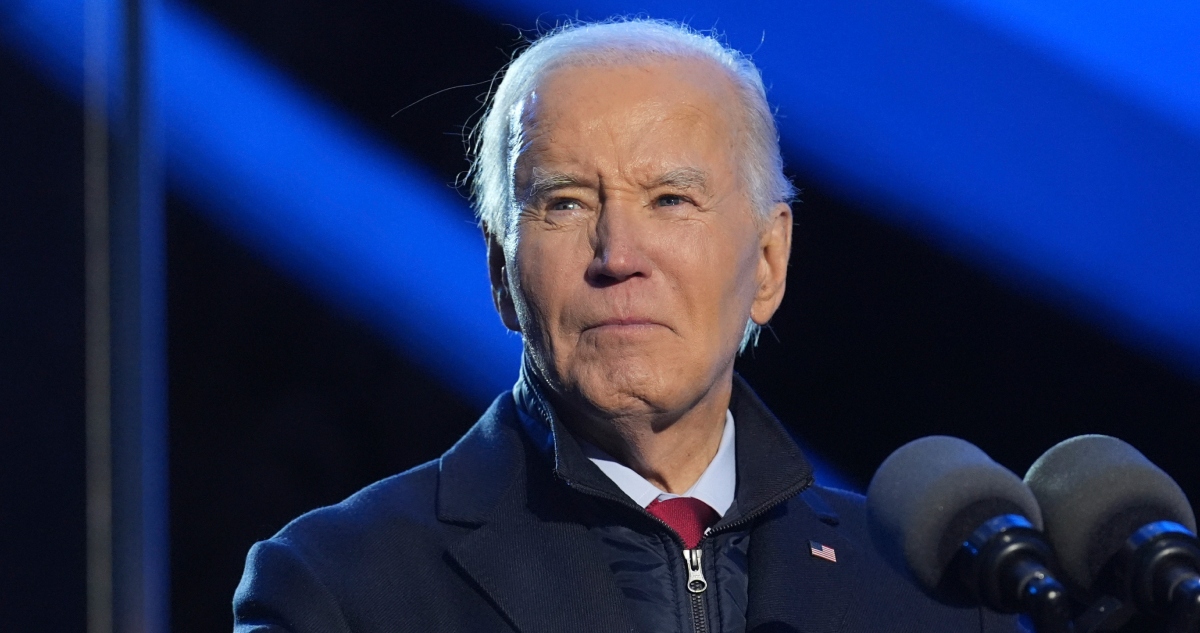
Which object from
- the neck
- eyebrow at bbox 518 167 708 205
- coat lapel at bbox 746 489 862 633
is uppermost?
eyebrow at bbox 518 167 708 205

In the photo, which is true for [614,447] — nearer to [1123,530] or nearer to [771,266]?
[771,266]

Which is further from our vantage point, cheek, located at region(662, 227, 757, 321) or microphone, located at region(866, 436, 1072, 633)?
cheek, located at region(662, 227, 757, 321)

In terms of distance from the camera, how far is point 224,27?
2.97 meters

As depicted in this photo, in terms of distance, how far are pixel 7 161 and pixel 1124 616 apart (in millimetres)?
2200

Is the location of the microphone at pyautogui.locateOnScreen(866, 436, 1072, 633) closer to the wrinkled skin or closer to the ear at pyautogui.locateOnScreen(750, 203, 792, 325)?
the wrinkled skin

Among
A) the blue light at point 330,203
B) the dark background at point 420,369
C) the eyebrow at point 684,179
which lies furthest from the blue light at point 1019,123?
the eyebrow at point 684,179

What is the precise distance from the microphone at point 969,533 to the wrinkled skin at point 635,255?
62 cm

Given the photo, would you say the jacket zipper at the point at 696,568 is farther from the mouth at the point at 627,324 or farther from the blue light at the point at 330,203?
the blue light at the point at 330,203

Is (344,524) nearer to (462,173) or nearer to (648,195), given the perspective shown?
(648,195)

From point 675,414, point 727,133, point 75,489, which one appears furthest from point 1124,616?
point 75,489

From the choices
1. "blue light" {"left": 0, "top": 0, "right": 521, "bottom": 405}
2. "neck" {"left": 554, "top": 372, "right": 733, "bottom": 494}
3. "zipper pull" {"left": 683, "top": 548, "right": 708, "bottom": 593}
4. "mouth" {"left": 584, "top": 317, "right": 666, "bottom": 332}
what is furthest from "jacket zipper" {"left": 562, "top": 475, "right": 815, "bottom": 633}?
"blue light" {"left": 0, "top": 0, "right": 521, "bottom": 405}

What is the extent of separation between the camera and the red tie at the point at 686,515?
1974 mm

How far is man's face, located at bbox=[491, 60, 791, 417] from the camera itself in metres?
1.88

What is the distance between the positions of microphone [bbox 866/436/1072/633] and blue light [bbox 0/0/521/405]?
80.4 inches
